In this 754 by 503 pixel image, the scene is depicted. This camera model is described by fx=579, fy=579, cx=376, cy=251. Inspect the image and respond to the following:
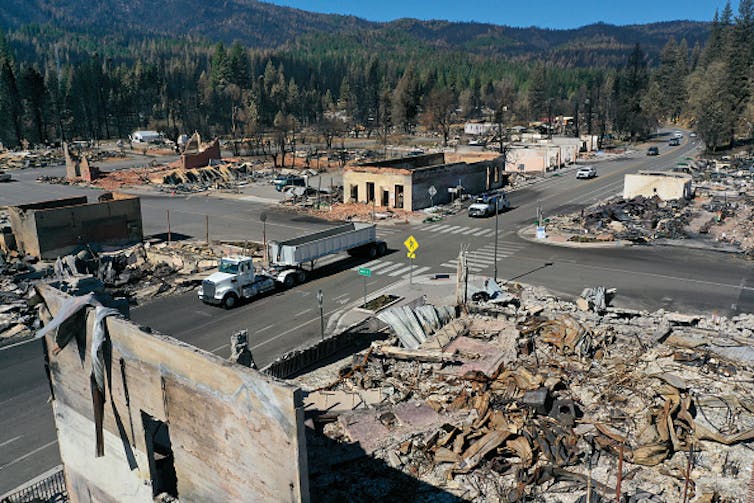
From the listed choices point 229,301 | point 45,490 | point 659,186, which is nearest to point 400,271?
point 229,301

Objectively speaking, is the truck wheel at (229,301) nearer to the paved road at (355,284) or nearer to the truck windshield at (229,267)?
the paved road at (355,284)

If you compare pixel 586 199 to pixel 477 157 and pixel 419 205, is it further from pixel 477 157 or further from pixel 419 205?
pixel 419 205

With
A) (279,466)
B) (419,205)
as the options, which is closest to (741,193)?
(419,205)

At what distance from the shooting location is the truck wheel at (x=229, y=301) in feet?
89.0

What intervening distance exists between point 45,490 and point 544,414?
13.4 meters

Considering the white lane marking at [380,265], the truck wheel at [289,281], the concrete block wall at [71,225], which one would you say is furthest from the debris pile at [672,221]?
the concrete block wall at [71,225]

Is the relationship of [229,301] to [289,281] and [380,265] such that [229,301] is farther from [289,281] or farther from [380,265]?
[380,265]

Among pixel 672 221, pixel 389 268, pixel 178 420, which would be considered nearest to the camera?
pixel 178 420

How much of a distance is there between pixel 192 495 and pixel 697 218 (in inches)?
1717

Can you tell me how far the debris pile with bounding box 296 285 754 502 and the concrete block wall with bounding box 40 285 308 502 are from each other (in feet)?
12.2

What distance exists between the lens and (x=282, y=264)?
30.7 metres

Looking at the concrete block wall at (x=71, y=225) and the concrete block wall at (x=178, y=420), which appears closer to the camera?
the concrete block wall at (x=178, y=420)

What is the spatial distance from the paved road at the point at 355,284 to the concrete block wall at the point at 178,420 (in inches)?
124

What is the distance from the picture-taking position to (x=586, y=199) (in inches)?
2215
